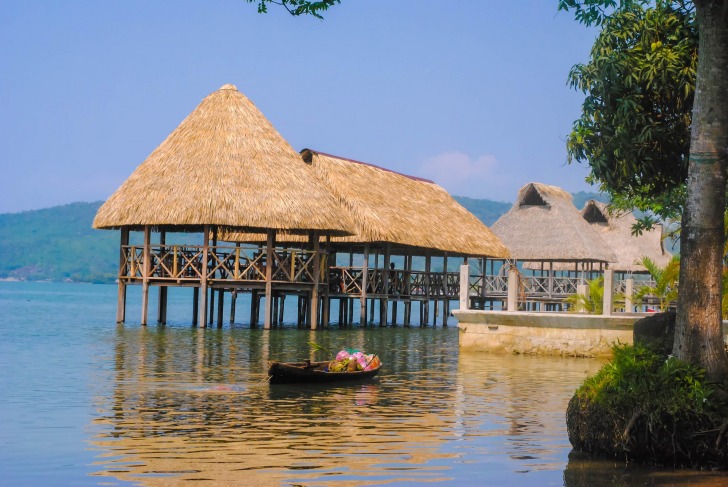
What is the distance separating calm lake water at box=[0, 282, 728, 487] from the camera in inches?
361

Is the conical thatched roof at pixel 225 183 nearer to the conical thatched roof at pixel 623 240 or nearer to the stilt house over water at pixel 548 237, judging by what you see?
the stilt house over water at pixel 548 237

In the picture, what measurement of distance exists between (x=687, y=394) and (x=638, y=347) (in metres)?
1.28

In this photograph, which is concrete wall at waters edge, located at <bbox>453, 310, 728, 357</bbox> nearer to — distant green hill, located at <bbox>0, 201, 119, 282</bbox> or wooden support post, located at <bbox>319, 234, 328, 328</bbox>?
wooden support post, located at <bbox>319, 234, 328, 328</bbox>

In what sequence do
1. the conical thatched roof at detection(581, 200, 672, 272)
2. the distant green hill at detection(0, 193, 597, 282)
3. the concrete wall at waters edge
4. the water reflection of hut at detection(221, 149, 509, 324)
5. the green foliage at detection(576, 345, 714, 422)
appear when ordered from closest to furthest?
the green foliage at detection(576, 345, 714, 422)
the concrete wall at waters edge
the water reflection of hut at detection(221, 149, 509, 324)
the conical thatched roof at detection(581, 200, 672, 272)
the distant green hill at detection(0, 193, 597, 282)

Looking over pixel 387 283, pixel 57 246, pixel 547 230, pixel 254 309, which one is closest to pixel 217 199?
pixel 254 309

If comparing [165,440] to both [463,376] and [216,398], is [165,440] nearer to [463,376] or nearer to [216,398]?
[216,398]

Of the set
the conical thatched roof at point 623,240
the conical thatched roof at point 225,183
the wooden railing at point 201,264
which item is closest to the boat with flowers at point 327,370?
the conical thatched roof at point 225,183

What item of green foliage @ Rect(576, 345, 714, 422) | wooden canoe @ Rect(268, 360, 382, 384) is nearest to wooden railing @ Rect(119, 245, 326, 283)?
wooden canoe @ Rect(268, 360, 382, 384)

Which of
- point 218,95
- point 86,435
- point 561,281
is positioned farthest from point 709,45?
point 561,281

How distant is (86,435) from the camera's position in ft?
36.4

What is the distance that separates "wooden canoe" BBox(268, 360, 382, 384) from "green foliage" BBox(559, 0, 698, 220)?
461 centimetres

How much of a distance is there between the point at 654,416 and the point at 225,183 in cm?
2082

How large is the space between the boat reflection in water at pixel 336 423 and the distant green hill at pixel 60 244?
469 feet

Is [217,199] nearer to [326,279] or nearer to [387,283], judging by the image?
[326,279]
